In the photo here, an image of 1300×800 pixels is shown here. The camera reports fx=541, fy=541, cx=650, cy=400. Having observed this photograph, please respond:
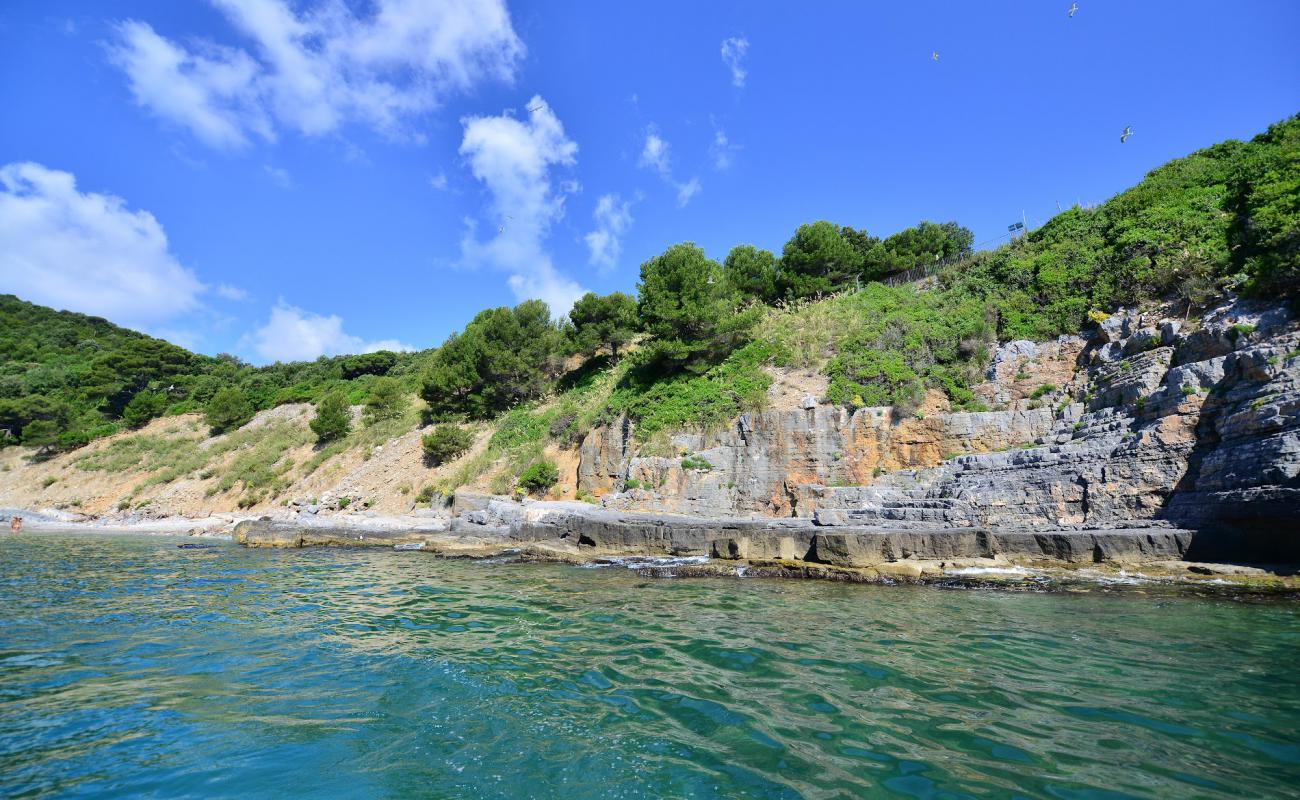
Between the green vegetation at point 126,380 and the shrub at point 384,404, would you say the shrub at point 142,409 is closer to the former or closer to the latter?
the green vegetation at point 126,380

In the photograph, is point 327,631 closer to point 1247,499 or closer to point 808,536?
point 808,536

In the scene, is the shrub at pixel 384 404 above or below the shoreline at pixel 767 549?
above

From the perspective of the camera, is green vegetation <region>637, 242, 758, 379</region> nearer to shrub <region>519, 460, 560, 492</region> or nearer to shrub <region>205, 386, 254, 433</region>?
shrub <region>519, 460, 560, 492</region>

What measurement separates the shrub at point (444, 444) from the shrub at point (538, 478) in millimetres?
6851

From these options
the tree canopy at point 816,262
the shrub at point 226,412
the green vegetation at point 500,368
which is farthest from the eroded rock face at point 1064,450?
the shrub at point 226,412

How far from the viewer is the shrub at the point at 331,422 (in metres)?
35.7

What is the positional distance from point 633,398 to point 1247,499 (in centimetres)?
1914

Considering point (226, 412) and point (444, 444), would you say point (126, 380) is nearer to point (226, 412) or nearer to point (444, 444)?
point (226, 412)

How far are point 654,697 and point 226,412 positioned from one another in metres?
Answer: 48.7

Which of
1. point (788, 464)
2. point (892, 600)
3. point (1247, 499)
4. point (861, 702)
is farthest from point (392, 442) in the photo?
point (1247, 499)

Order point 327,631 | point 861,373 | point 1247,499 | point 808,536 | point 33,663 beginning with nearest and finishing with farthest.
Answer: point 33,663 → point 327,631 → point 1247,499 → point 808,536 → point 861,373

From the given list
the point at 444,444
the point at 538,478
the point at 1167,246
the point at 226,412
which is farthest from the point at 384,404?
the point at 1167,246

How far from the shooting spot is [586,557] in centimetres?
1557

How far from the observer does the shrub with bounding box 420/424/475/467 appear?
2912cm
